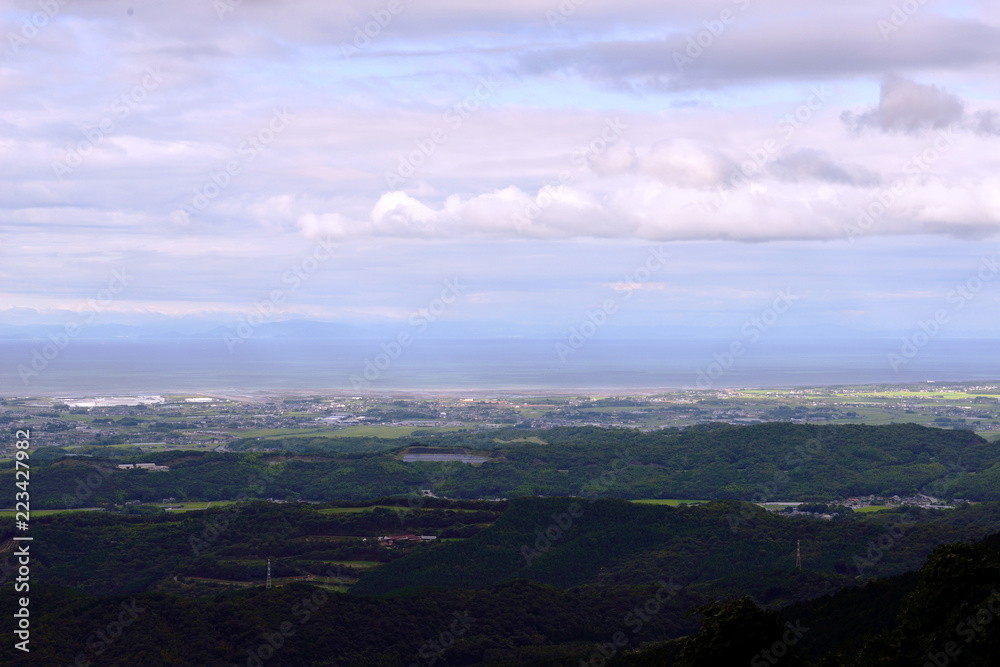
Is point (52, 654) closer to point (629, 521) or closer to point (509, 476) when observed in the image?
point (629, 521)

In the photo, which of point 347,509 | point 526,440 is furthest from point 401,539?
point 526,440

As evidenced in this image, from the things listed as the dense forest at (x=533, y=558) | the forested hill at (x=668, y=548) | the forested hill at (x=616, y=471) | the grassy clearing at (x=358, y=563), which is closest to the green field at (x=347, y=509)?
the dense forest at (x=533, y=558)

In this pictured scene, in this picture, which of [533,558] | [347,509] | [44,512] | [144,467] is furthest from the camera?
[144,467]

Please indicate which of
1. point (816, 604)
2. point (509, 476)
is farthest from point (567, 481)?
point (816, 604)

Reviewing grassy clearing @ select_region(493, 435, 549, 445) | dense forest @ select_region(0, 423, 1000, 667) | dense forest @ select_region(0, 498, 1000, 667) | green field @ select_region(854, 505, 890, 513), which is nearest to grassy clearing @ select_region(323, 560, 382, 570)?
dense forest @ select_region(0, 423, 1000, 667)

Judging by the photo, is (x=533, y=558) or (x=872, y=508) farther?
(x=872, y=508)

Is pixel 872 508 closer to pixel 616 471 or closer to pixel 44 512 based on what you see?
pixel 616 471

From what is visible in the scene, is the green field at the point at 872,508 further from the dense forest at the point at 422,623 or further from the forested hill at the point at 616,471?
the dense forest at the point at 422,623

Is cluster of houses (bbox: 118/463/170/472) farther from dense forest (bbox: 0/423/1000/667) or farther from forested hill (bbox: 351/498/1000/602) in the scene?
forested hill (bbox: 351/498/1000/602)

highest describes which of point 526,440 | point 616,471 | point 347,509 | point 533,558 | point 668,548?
point 526,440
